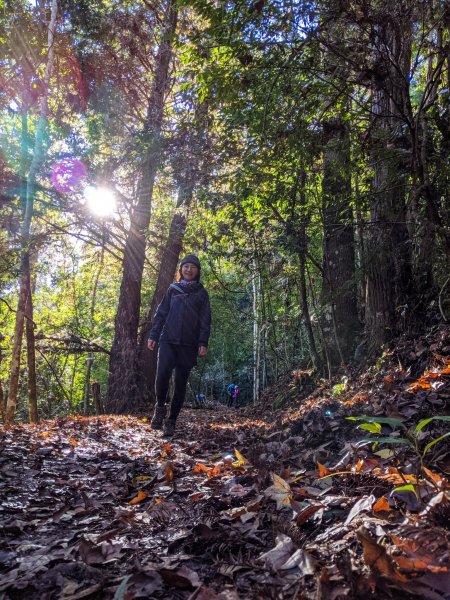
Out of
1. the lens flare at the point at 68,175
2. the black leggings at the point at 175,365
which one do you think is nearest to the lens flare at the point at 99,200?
the lens flare at the point at 68,175

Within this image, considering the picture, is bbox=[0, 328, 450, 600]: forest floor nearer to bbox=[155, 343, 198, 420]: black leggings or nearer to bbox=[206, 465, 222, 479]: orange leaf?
bbox=[206, 465, 222, 479]: orange leaf

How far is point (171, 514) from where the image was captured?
234 centimetres

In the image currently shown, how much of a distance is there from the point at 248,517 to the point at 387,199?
395 cm

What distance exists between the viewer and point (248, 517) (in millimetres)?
2094

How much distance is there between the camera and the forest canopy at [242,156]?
369 cm

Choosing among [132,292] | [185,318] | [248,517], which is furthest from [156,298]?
[248,517]

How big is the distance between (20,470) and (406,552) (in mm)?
2988

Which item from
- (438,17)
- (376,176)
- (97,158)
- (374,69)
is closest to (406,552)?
(374,69)

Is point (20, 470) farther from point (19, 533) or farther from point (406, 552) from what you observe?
point (406, 552)

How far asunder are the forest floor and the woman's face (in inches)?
103

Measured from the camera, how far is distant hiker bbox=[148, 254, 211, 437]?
18.9ft

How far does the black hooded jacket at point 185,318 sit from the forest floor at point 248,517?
75.5 inches

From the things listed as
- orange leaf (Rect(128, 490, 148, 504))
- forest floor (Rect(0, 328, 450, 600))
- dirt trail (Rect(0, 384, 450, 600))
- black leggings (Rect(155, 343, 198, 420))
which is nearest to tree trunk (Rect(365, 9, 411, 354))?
forest floor (Rect(0, 328, 450, 600))

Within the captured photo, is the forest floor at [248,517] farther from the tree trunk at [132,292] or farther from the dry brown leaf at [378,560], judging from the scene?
the tree trunk at [132,292]
